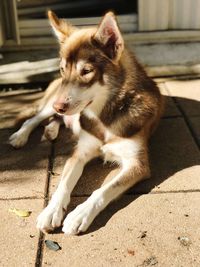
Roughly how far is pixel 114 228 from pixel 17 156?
1320mm

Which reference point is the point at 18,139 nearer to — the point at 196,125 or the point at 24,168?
the point at 24,168

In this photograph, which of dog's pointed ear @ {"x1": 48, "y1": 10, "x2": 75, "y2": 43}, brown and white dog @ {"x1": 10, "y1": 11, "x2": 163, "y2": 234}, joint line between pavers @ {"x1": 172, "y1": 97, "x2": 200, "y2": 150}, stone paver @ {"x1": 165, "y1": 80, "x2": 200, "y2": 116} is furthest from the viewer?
stone paver @ {"x1": 165, "y1": 80, "x2": 200, "y2": 116}

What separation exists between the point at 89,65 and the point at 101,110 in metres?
0.43

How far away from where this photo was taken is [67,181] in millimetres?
3617

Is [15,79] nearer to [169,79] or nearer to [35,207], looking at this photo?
[169,79]

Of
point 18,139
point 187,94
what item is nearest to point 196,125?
point 187,94

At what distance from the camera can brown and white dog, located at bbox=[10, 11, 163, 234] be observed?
3.41m

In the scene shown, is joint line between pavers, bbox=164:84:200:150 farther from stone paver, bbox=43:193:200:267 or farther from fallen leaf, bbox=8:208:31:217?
fallen leaf, bbox=8:208:31:217

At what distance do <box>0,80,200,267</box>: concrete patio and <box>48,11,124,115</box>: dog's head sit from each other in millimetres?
684

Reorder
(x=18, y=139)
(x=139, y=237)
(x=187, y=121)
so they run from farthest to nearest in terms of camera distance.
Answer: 1. (x=187, y=121)
2. (x=18, y=139)
3. (x=139, y=237)

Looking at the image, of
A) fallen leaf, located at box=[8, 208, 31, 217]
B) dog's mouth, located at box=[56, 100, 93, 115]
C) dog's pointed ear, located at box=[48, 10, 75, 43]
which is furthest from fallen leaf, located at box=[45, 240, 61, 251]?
dog's pointed ear, located at box=[48, 10, 75, 43]

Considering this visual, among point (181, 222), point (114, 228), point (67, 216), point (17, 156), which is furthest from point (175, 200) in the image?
point (17, 156)

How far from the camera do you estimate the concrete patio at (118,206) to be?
121 inches

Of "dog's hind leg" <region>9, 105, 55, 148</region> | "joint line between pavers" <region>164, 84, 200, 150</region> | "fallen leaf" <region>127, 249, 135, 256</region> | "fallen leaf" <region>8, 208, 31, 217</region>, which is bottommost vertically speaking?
"joint line between pavers" <region>164, 84, 200, 150</region>
